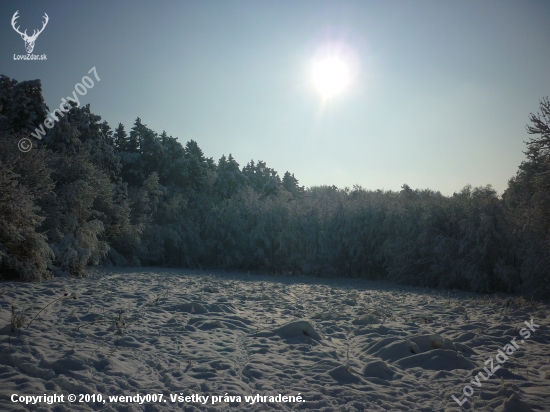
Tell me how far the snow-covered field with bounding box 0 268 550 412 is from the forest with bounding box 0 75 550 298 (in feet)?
13.7

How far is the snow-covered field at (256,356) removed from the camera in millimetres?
4512

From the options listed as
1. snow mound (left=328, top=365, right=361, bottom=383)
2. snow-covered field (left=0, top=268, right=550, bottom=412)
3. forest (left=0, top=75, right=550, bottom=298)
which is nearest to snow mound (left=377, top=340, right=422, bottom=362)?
snow-covered field (left=0, top=268, right=550, bottom=412)

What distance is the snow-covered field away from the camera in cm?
451

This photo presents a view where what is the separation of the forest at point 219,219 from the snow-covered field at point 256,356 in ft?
13.7

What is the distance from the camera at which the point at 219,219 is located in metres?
30.0

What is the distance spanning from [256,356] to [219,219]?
24.3 meters

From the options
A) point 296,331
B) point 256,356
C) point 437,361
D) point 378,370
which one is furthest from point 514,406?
point 296,331

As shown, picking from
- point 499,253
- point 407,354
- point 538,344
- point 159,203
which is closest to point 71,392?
point 407,354

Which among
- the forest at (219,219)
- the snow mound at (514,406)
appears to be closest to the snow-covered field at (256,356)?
the snow mound at (514,406)

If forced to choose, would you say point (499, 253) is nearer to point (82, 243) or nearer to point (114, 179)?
point (82, 243)

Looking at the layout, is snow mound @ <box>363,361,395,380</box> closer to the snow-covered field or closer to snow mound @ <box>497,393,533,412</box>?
the snow-covered field

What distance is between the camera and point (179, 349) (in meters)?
6.20

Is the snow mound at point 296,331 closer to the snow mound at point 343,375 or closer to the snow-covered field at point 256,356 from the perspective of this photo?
the snow-covered field at point 256,356

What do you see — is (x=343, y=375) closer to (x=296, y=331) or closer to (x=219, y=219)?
(x=296, y=331)
